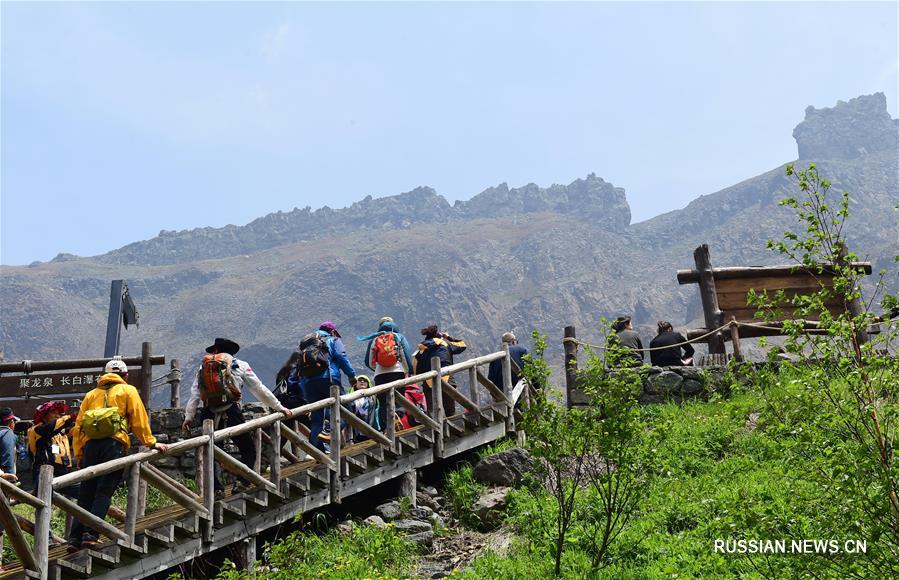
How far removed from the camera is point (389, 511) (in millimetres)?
10344

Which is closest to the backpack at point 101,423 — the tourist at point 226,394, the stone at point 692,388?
the tourist at point 226,394

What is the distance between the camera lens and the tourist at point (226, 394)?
369 inches

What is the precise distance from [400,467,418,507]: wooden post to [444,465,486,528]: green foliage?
56 cm

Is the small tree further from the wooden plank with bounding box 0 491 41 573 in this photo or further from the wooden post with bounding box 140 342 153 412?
the wooden post with bounding box 140 342 153 412

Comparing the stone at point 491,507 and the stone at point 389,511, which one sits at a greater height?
the stone at point 389,511

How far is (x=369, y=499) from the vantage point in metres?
11.0

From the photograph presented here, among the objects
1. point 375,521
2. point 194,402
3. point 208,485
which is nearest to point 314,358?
point 194,402

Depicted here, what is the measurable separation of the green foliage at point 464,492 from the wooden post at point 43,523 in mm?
5165

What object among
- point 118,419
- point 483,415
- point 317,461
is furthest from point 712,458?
point 118,419

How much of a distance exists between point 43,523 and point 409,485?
16.3 feet

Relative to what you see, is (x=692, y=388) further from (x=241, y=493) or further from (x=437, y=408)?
(x=241, y=493)

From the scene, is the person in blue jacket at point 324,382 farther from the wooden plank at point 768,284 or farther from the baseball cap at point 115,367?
the wooden plank at point 768,284

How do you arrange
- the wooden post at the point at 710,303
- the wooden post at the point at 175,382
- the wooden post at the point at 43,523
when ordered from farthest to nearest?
the wooden post at the point at 175,382 < the wooden post at the point at 710,303 < the wooden post at the point at 43,523

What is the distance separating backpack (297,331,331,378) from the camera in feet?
35.4
